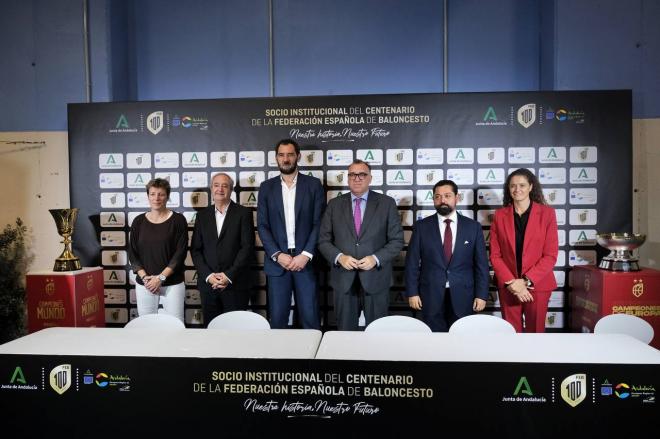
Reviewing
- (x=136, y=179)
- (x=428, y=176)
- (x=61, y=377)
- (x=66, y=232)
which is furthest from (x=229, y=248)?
(x=61, y=377)

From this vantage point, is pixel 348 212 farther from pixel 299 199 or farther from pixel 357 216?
pixel 299 199

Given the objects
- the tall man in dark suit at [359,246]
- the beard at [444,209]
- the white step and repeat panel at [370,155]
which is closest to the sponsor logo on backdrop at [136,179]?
the white step and repeat panel at [370,155]

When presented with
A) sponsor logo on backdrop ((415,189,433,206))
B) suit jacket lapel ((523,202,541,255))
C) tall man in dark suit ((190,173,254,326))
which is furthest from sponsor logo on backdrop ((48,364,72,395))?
sponsor logo on backdrop ((415,189,433,206))

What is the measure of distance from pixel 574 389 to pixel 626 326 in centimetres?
116

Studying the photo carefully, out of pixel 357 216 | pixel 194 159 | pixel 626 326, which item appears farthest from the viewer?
pixel 194 159

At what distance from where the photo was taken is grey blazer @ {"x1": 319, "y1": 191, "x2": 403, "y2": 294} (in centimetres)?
351

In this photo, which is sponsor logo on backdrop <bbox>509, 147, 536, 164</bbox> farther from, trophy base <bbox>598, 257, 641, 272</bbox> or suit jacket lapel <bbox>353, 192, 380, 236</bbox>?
suit jacket lapel <bbox>353, 192, 380, 236</bbox>

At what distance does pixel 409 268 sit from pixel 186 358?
7.15 feet

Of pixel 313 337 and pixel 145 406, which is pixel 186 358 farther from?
pixel 313 337

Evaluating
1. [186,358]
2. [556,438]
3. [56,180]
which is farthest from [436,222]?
[56,180]

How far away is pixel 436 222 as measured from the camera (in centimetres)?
352

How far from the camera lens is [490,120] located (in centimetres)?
418

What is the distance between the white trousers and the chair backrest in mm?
1410

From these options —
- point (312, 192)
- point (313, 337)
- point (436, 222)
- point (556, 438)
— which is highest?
point (312, 192)
